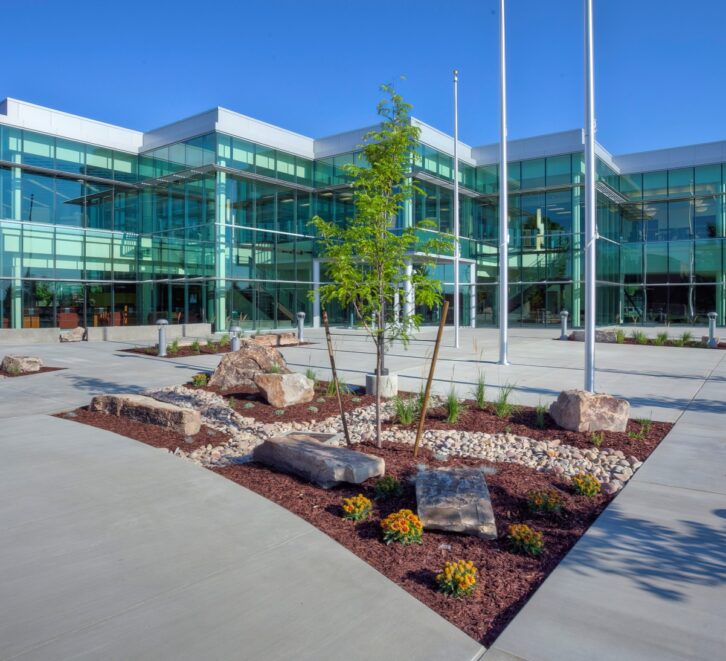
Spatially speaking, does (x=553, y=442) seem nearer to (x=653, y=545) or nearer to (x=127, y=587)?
(x=653, y=545)

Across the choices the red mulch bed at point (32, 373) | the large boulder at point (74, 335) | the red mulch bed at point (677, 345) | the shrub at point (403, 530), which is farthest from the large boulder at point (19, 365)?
the red mulch bed at point (677, 345)

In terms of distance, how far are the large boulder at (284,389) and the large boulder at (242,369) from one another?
120 cm

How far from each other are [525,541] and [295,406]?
542cm

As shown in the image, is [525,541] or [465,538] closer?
[525,541]

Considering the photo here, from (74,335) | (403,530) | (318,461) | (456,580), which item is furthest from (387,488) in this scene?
(74,335)

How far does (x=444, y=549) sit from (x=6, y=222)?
27008 mm

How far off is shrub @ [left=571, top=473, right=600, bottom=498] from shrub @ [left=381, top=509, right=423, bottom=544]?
1.67m

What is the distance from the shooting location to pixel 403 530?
159 inches

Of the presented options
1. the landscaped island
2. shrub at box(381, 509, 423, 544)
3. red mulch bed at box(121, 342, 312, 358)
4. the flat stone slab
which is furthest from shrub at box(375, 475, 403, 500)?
red mulch bed at box(121, 342, 312, 358)

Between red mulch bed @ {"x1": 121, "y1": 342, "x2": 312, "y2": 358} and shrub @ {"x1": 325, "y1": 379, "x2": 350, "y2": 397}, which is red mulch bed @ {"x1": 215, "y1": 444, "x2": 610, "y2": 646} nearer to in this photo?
shrub @ {"x1": 325, "y1": 379, "x2": 350, "y2": 397}

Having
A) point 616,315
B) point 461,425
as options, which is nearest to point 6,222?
point 461,425

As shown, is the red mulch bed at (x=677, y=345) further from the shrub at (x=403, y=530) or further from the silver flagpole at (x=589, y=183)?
the shrub at (x=403, y=530)

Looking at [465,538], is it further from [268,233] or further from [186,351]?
[268,233]

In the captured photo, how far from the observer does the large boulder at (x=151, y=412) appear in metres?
7.20
